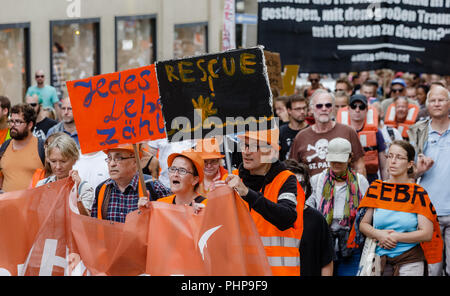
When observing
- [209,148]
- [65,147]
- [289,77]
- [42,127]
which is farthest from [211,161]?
[289,77]

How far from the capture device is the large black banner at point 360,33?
11641mm

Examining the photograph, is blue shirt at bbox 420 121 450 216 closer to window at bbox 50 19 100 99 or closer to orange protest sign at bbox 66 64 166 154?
orange protest sign at bbox 66 64 166 154

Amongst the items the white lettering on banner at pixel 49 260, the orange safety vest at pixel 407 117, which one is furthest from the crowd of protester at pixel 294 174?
the orange safety vest at pixel 407 117

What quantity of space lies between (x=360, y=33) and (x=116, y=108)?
639 cm

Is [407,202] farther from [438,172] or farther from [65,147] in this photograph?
[65,147]

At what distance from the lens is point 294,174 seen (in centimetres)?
593

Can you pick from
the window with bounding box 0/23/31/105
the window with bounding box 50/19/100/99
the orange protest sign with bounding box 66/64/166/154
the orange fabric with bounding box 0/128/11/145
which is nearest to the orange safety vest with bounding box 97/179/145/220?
the orange protest sign with bounding box 66/64/166/154

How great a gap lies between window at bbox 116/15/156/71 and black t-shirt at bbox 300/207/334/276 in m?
14.5

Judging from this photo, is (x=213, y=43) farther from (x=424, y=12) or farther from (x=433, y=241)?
(x=433, y=241)

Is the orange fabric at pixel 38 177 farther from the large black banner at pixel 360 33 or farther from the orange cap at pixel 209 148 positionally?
the large black banner at pixel 360 33

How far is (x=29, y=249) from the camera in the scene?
571 cm

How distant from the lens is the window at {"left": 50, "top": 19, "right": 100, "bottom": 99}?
18.2 meters

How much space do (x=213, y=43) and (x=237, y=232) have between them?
65.1 feet

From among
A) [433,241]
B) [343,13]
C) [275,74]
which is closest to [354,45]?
[343,13]
